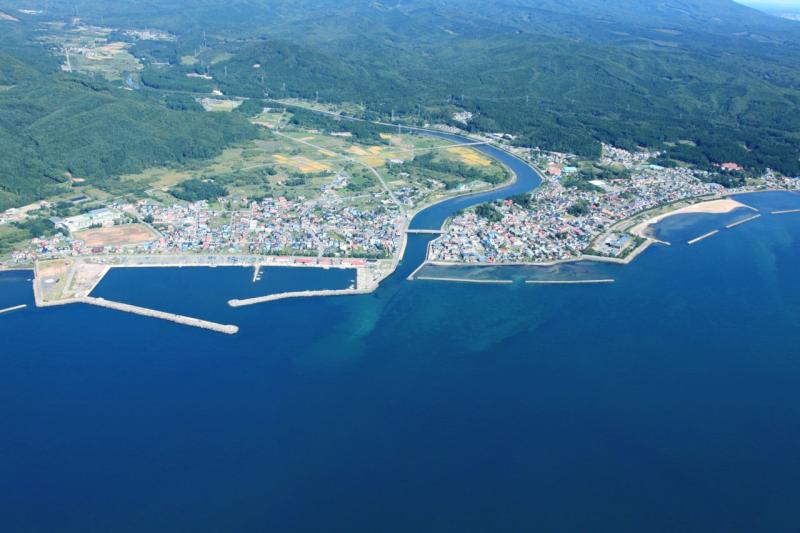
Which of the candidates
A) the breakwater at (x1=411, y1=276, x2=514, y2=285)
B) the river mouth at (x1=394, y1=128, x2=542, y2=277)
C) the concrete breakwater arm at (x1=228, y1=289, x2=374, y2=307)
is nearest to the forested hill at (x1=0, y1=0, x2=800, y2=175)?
the river mouth at (x1=394, y1=128, x2=542, y2=277)

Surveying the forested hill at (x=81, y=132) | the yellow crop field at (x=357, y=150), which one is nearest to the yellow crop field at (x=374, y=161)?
the yellow crop field at (x=357, y=150)

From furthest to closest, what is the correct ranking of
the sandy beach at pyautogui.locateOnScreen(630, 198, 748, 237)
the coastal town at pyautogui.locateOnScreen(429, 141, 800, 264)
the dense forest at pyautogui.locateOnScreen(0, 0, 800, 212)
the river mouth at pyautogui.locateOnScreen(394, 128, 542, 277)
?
the dense forest at pyautogui.locateOnScreen(0, 0, 800, 212) → the sandy beach at pyautogui.locateOnScreen(630, 198, 748, 237) → the coastal town at pyautogui.locateOnScreen(429, 141, 800, 264) → the river mouth at pyautogui.locateOnScreen(394, 128, 542, 277)

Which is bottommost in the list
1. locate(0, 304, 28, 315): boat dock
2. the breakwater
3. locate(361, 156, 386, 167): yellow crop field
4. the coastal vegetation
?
locate(0, 304, 28, 315): boat dock

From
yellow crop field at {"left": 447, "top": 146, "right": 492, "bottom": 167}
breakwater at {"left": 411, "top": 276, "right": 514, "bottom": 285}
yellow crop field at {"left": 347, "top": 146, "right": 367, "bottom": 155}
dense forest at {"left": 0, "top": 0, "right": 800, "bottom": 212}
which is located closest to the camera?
breakwater at {"left": 411, "top": 276, "right": 514, "bottom": 285}

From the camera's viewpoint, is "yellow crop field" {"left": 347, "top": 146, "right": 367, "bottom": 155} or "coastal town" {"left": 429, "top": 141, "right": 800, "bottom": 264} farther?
"yellow crop field" {"left": 347, "top": 146, "right": 367, "bottom": 155}

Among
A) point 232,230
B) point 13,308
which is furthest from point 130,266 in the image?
point 232,230

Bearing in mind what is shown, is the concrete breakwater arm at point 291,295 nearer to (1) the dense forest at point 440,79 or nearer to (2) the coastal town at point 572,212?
(2) the coastal town at point 572,212

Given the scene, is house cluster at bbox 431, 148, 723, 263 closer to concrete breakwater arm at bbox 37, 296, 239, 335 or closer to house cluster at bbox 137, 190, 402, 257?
house cluster at bbox 137, 190, 402, 257
